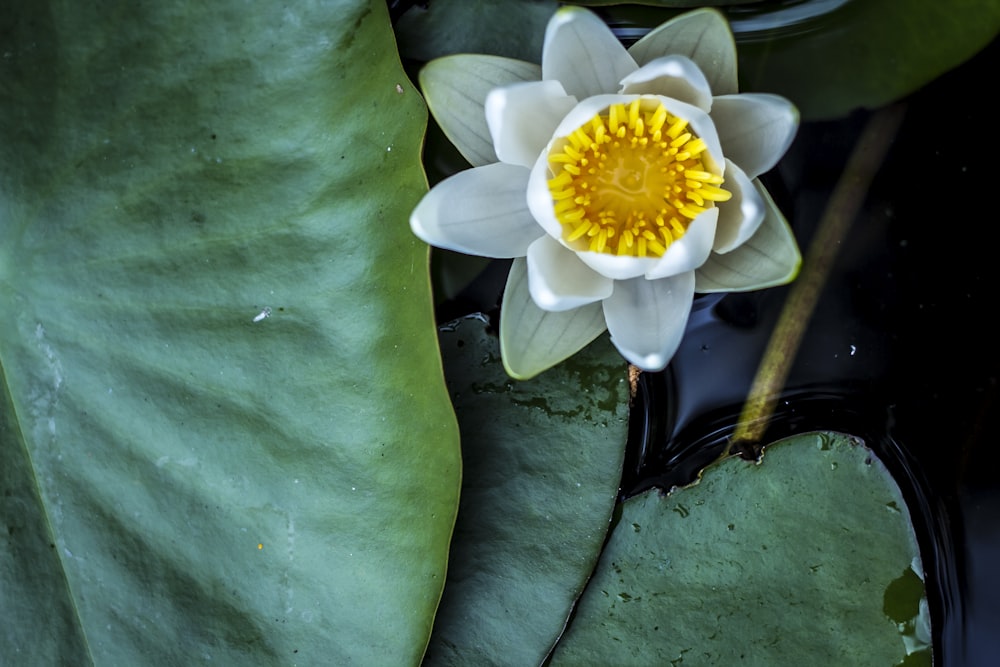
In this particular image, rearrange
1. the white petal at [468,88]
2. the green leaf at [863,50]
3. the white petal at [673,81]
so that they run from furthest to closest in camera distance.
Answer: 1. the green leaf at [863,50]
2. the white petal at [468,88]
3. the white petal at [673,81]

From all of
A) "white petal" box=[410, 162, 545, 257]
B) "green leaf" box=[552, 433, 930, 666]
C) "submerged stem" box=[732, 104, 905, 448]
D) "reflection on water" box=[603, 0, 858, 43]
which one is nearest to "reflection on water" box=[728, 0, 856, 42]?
"reflection on water" box=[603, 0, 858, 43]

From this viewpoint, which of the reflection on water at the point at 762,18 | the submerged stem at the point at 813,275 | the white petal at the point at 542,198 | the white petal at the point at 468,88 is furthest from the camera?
the submerged stem at the point at 813,275

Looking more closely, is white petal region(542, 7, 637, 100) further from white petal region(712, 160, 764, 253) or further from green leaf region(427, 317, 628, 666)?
green leaf region(427, 317, 628, 666)

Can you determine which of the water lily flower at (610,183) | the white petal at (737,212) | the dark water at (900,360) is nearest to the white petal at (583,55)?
the water lily flower at (610,183)

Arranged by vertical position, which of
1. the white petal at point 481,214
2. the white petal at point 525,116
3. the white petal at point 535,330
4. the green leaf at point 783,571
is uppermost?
the white petal at point 525,116

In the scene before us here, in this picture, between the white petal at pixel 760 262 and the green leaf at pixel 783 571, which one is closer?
the white petal at pixel 760 262

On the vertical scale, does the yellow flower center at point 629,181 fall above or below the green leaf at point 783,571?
above

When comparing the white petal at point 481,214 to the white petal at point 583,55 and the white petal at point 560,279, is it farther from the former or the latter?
the white petal at point 583,55

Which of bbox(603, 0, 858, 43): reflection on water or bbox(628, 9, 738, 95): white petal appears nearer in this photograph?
bbox(628, 9, 738, 95): white petal
